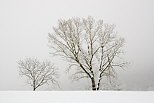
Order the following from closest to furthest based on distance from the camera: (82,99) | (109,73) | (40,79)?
1. (82,99)
2. (109,73)
3. (40,79)

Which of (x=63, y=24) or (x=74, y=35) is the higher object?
(x=63, y=24)

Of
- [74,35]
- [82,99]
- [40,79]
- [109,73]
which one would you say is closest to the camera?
[82,99]

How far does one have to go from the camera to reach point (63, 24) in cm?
2534

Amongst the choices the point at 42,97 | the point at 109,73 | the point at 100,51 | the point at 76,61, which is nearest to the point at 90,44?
the point at 100,51

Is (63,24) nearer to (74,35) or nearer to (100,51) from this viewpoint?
(74,35)

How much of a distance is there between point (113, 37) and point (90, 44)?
11.4 ft

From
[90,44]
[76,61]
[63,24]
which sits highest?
[63,24]

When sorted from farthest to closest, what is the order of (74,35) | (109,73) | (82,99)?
(74,35)
(109,73)
(82,99)

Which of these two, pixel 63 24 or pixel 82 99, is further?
pixel 63 24

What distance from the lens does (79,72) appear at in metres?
24.7

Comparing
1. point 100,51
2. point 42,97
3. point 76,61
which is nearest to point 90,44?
point 100,51

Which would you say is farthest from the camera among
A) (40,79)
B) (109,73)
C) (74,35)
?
(40,79)

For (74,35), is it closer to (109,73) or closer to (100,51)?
(100,51)

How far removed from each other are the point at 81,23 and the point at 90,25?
4.47 feet
